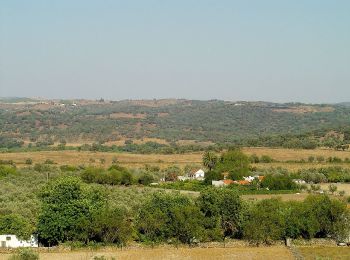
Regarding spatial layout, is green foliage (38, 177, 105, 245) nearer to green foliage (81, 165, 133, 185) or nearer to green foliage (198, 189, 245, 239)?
green foliage (198, 189, 245, 239)

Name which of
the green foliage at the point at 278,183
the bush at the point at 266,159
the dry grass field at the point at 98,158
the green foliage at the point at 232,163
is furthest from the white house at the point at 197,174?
the bush at the point at 266,159

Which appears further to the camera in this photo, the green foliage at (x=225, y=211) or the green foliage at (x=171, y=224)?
the green foliage at (x=225, y=211)

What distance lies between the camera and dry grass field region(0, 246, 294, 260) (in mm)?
37625

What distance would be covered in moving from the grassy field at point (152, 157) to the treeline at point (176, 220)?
178 feet

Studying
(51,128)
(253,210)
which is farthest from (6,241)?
(51,128)

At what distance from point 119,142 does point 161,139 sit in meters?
14.4

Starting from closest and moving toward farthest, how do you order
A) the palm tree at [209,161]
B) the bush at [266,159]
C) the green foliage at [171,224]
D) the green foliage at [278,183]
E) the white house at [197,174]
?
the green foliage at [171,224] → the green foliage at [278,183] → the white house at [197,174] → the palm tree at [209,161] → the bush at [266,159]

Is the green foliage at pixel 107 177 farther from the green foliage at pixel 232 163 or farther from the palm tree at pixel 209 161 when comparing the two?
the palm tree at pixel 209 161

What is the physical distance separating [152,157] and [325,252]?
78384 mm

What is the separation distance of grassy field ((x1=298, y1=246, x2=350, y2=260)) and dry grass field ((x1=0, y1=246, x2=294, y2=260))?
3.89 ft

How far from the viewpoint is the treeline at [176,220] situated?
40.9m

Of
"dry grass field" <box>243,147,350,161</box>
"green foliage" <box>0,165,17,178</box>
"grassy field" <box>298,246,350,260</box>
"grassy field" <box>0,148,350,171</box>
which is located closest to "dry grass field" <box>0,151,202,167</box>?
"grassy field" <box>0,148,350,171</box>

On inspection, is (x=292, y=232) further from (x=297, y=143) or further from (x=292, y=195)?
(x=297, y=143)

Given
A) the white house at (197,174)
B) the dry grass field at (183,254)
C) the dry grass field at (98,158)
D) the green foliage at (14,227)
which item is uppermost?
the green foliage at (14,227)
